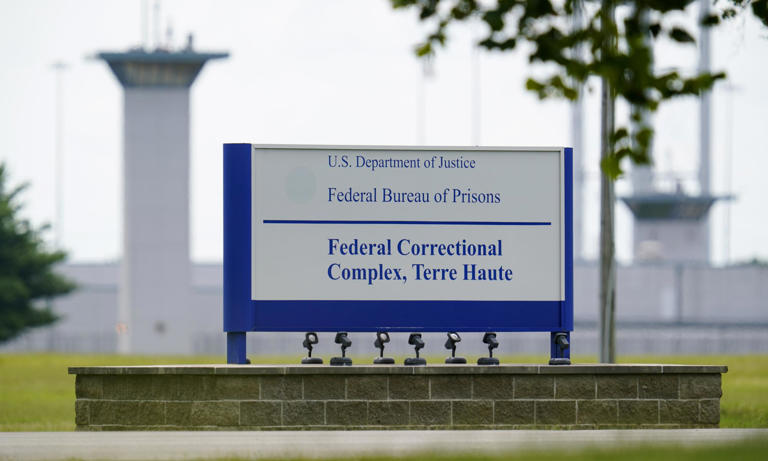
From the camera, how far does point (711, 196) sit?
9619cm

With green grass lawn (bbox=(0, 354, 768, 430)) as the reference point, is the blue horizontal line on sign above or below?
above

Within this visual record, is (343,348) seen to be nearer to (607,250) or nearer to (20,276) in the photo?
(607,250)

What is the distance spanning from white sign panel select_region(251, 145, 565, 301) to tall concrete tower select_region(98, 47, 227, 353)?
51.3 meters

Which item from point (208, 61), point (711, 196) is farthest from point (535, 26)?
point (711, 196)

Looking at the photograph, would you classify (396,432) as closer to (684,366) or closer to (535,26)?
(684,366)

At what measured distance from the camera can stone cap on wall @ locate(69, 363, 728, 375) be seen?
16688 mm

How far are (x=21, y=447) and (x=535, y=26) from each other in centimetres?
652

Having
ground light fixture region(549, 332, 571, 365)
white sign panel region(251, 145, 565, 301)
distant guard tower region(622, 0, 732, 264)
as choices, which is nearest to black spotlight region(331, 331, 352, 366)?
white sign panel region(251, 145, 565, 301)

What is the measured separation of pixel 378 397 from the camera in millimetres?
16812

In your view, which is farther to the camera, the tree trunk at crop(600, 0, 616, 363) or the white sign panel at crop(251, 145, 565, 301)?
the tree trunk at crop(600, 0, 616, 363)

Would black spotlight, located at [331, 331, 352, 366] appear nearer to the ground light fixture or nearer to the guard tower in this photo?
the ground light fixture

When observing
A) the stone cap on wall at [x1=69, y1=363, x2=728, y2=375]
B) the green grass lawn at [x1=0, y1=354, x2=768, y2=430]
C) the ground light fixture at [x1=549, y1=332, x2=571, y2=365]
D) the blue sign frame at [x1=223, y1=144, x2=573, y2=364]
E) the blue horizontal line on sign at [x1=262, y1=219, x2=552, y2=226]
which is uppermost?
the blue horizontal line on sign at [x1=262, y1=219, x2=552, y2=226]

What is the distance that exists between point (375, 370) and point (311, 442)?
254 centimetres

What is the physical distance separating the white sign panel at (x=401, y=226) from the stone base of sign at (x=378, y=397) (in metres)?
1.33
